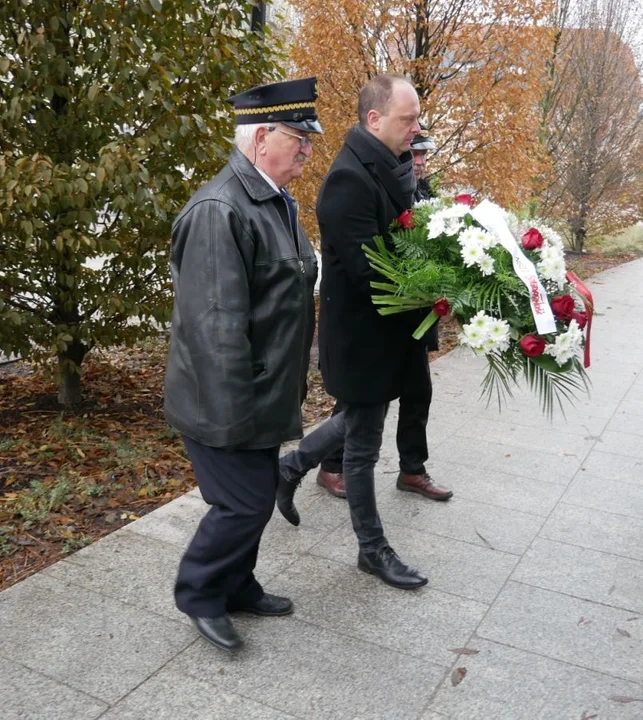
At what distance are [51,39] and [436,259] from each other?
319 centimetres

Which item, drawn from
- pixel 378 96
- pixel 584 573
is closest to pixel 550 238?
pixel 378 96

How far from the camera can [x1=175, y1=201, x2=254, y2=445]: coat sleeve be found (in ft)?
9.12

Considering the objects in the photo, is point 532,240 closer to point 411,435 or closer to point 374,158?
point 374,158

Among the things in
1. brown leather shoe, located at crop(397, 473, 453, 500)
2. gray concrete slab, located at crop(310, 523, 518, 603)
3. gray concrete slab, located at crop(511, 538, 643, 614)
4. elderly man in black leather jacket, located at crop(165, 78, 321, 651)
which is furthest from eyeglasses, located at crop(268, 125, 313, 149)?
brown leather shoe, located at crop(397, 473, 453, 500)

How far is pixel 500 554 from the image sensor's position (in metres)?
4.11

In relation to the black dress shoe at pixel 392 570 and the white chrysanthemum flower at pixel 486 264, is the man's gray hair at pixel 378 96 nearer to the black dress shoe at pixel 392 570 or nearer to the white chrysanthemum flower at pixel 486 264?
the white chrysanthemum flower at pixel 486 264

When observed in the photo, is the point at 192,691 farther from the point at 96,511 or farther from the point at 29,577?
the point at 96,511

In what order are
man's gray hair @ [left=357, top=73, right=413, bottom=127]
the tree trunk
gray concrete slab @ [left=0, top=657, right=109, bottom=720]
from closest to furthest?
gray concrete slab @ [left=0, top=657, right=109, bottom=720]
man's gray hair @ [left=357, top=73, right=413, bottom=127]
the tree trunk

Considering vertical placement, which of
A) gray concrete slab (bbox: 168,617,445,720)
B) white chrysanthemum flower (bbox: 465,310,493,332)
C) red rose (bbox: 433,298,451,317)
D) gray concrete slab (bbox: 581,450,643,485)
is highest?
red rose (bbox: 433,298,451,317)

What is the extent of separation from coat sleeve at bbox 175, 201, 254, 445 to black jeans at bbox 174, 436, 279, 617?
0.63 feet

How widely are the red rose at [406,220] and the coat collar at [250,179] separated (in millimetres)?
746

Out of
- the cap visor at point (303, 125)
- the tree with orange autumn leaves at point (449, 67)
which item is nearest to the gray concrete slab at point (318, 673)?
the cap visor at point (303, 125)

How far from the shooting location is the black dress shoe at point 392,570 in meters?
3.70

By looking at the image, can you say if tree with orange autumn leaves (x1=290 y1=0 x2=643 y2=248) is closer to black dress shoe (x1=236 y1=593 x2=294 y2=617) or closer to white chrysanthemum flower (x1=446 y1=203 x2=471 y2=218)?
white chrysanthemum flower (x1=446 y1=203 x2=471 y2=218)
